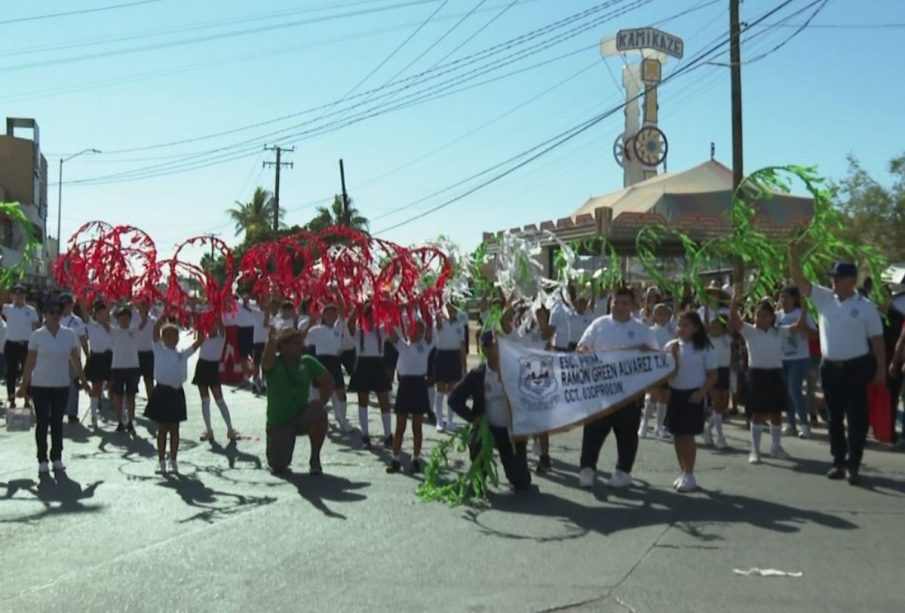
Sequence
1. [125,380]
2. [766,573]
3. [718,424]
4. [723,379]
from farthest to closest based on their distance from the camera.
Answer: [125,380], [723,379], [718,424], [766,573]

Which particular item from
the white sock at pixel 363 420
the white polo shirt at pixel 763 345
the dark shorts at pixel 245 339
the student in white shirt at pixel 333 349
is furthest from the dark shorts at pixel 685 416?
the dark shorts at pixel 245 339

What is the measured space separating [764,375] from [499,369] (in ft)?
11.3

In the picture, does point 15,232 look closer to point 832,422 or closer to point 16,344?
point 16,344

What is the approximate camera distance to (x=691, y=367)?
32.2 feet

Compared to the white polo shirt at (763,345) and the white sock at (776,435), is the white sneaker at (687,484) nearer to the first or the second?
the white sock at (776,435)

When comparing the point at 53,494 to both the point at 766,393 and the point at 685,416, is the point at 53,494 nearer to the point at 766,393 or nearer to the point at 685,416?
the point at 685,416

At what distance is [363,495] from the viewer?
9.69m

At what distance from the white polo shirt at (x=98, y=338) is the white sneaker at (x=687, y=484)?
9.24 m

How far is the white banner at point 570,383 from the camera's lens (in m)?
9.73

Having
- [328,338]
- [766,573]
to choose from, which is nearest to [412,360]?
[328,338]

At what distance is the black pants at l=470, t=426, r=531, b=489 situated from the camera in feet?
31.7

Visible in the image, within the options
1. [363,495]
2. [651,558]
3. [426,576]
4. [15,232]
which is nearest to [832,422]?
[651,558]

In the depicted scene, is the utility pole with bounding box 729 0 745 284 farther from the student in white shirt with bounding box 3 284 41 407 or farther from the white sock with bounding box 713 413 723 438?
the student in white shirt with bounding box 3 284 41 407

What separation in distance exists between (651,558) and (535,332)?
4439 mm
